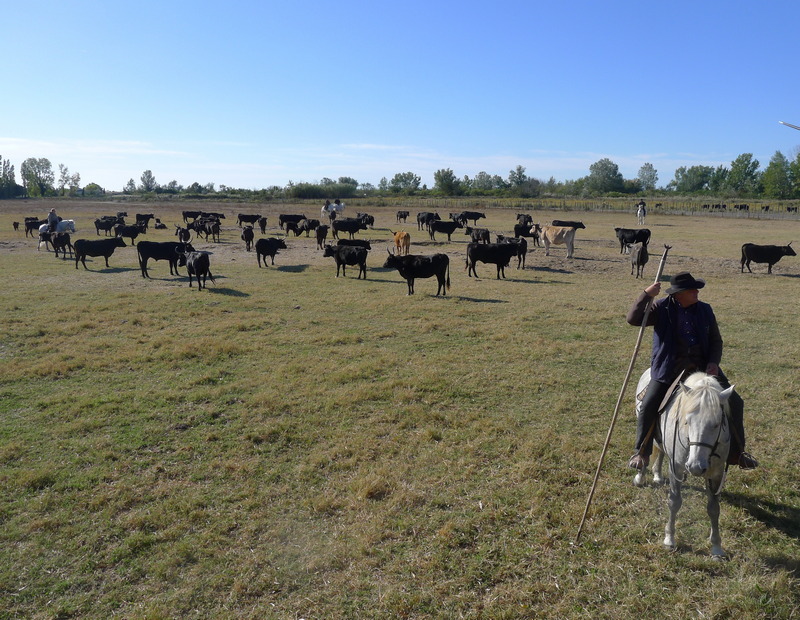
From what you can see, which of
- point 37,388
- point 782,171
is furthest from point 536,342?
point 782,171

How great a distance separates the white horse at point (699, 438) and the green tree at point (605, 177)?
102m

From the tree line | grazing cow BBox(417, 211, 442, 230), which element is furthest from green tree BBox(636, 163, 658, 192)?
grazing cow BBox(417, 211, 442, 230)

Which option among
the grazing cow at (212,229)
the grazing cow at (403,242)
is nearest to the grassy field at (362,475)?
the grazing cow at (403,242)

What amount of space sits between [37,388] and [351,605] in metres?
7.14

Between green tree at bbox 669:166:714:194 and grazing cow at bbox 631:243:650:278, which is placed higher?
green tree at bbox 669:166:714:194

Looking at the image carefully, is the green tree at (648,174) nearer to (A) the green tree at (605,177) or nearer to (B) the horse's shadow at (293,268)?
(A) the green tree at (605,177)

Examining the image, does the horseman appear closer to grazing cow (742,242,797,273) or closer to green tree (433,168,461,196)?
grazing cow (742,242,797,273)

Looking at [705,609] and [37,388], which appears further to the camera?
[37,388]

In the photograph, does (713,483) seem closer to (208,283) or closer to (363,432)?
(363,432)

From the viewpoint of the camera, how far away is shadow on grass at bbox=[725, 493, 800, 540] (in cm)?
478

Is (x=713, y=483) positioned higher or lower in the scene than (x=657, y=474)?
higher

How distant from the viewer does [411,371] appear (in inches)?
356

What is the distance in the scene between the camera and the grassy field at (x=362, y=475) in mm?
4133

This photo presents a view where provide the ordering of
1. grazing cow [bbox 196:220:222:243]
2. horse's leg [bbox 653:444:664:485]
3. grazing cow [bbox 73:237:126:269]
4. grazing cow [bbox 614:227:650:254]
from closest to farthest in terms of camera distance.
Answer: horse's leg [bbox 653:444:664:485], grazing cow [bbox 73:237:126:269], grazing cow [bbox 614:227:650:254], grazing cow [bbox 196:220:222:243]
